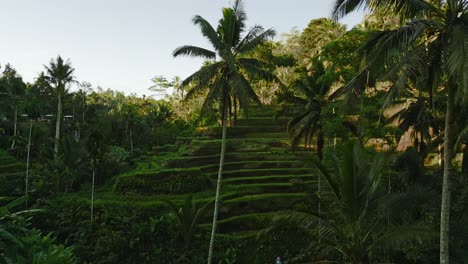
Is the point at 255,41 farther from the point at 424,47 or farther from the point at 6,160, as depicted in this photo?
the point at 6,160

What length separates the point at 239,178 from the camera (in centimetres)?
2434

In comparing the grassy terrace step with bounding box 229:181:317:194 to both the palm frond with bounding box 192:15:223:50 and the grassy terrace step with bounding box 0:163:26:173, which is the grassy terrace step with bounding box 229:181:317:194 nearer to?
the palm frond with bounding box 192:15:223:50

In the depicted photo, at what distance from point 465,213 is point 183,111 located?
4159 cm

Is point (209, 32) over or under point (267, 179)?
over

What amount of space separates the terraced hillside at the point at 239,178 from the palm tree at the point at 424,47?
31.7 feet

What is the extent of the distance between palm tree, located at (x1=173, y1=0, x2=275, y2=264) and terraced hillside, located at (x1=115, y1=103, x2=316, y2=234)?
4688 mm

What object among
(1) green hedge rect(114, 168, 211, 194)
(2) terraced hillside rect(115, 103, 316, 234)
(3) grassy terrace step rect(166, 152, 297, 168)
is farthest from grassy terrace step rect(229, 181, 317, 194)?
(3) grassy terrace step rect(166, 152, 297, 168)

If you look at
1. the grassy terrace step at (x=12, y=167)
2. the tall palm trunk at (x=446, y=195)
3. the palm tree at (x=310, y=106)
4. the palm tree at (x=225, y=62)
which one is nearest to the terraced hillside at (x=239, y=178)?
the palm tree at (x=310, y=106)

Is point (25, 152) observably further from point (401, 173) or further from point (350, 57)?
point (401, 173)

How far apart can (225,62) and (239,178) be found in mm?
10060

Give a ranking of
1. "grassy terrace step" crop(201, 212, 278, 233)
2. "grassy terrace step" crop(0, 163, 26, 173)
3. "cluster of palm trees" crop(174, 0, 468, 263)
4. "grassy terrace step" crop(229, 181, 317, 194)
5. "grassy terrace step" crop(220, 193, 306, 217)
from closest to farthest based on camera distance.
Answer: "cluster of palm trees" crop(174, 0, 468, 263)
"grassy terrace step" crop(201, 212, 278, 233)
"grassy terrace step" crop(220, 193, 306, 217)
"grassy terrace step" crop(229, 181, 317, 194)
"grassy terrace step" crop(0, 163, 26, 173)

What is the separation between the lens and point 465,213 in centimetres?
1320

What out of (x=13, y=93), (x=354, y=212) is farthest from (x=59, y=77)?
(x=354, y=212)

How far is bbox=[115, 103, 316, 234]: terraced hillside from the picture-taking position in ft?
66.9
